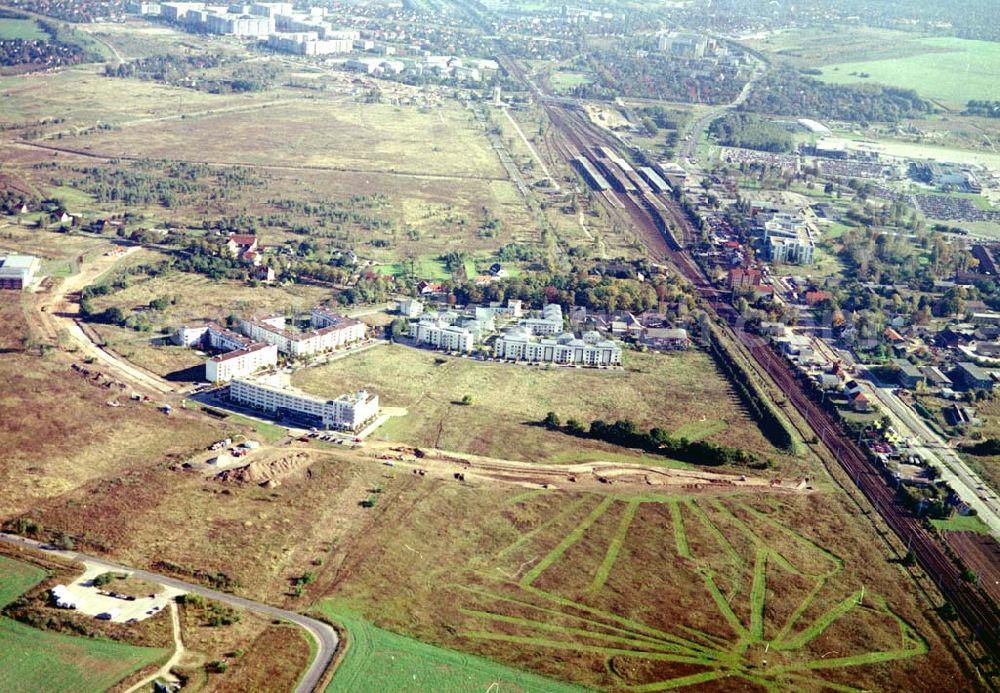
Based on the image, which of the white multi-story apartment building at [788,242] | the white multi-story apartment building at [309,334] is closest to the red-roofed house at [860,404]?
the white multi-story apartment building at [788,242]

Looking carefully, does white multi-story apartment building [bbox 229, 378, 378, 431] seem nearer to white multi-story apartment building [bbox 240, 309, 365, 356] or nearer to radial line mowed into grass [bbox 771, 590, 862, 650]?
white multi-story apartment building [bbox 240, 309, 365, 356]

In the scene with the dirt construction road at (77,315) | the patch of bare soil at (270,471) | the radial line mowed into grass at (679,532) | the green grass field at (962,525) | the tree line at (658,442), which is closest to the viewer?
the radial line mowed into grass at (679,532)

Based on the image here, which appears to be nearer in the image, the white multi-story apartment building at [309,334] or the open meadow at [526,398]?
the open meadow at [526,398]

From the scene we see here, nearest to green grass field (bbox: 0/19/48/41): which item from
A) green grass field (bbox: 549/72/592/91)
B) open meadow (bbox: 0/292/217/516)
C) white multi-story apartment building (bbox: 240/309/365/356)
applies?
green grass field (bbox: 549/72/592/91)

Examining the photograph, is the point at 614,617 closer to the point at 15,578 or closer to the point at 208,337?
the point at 15,578

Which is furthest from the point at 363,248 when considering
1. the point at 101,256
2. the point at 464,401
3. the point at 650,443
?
the point at 650,443

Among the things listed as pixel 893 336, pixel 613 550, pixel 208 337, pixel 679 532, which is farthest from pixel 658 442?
pixel 208 337

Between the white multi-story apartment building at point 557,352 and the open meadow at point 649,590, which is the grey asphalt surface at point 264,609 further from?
the white multi-story apartment building at point 557,352
